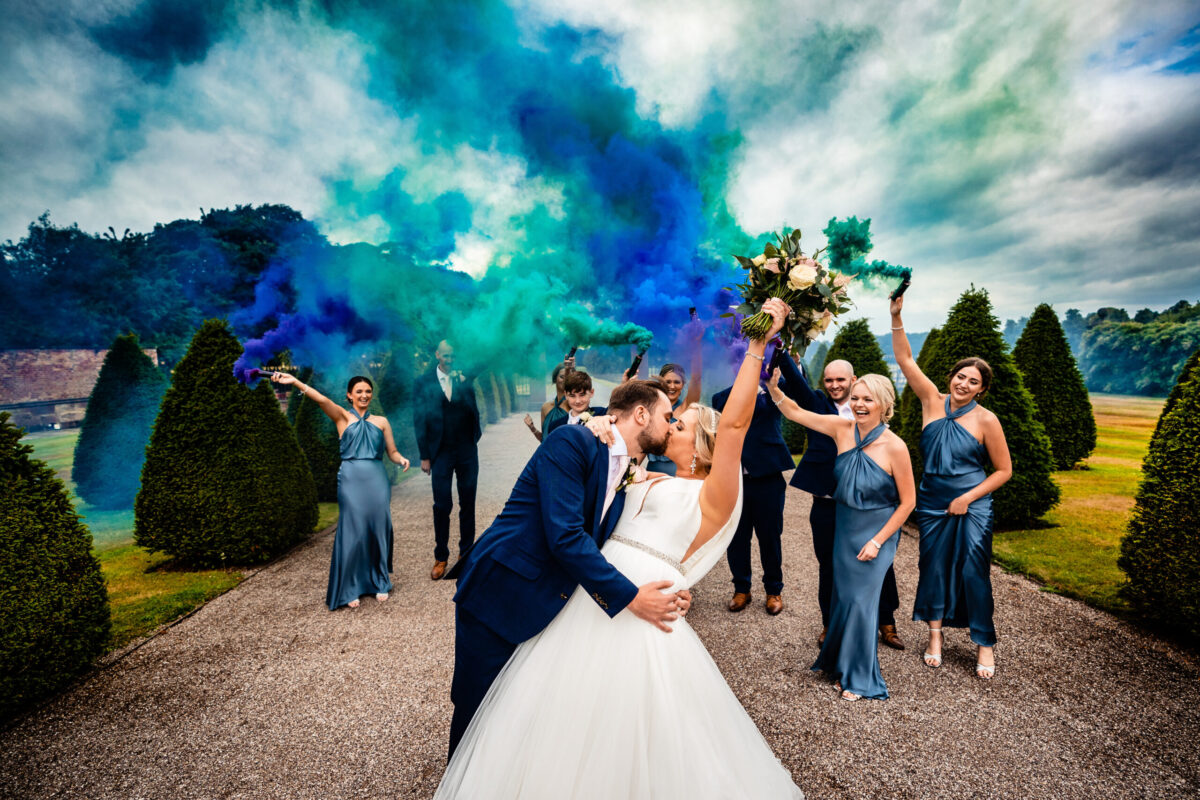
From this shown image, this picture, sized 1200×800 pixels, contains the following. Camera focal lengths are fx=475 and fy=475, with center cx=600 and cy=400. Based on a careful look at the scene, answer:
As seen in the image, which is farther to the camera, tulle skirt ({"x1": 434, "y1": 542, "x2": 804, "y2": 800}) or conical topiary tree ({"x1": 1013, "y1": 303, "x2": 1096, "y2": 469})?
conical topiary tree ({"x1": 1013, "y1": 303, "x2": 1096, "y2": 469})

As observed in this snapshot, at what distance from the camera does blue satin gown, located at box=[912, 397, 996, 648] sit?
14.4 feet

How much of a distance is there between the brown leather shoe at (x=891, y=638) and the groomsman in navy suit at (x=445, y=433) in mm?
5293

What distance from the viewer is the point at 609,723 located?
1987 millimetres

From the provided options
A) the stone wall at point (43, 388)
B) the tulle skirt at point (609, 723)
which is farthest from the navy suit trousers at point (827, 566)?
the stone wall at point (43, 388)

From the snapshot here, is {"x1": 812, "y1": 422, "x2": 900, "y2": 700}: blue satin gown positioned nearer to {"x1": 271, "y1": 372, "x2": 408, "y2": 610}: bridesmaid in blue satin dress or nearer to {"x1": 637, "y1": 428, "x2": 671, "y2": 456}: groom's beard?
{"x1": 637, "y1": 428, "x2": 671, "y2": 456}: groom's beard

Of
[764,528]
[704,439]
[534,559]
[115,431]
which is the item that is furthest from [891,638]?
[115,431]

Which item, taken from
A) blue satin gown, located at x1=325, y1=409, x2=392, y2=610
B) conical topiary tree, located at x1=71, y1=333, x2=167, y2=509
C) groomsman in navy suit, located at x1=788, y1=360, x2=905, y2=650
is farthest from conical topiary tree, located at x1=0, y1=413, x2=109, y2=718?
conical topiary tree, located at x1=71, y1=333, x2=167, y2=509

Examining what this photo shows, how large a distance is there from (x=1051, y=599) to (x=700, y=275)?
6534 mm

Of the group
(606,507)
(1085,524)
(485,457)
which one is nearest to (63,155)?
(485,457)

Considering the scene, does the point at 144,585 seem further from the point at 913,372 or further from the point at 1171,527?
the point at 1171,527

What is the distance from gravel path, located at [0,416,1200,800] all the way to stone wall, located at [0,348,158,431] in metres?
11.8

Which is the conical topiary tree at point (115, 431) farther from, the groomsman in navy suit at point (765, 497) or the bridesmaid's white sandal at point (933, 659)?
the bridesmaid's white sandal at point (933, 659)

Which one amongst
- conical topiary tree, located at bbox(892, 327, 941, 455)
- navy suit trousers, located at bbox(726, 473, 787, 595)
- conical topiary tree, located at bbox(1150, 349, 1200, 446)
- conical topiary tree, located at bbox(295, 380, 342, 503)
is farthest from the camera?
conical topiary tree, located at bbox(295, 380, 342, 503)

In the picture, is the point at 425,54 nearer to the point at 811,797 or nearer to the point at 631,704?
the point at 631,704
